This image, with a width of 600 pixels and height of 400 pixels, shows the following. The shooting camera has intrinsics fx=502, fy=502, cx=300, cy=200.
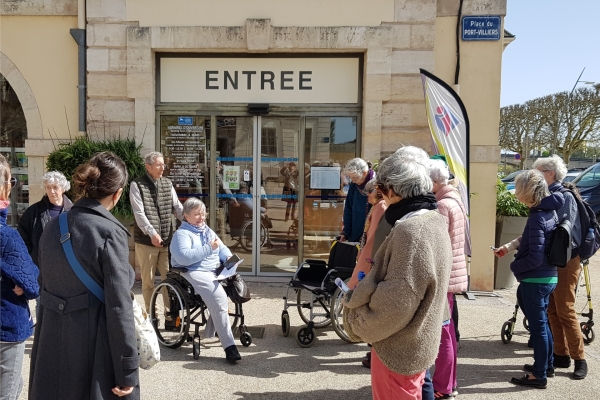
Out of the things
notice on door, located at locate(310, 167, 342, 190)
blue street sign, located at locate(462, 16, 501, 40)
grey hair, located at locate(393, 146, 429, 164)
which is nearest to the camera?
grey hair, located at locate(393, 146, 429, 164)

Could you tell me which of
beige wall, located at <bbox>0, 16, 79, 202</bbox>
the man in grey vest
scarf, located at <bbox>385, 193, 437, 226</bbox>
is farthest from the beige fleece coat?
beige wall, located at <bbox>0, 16, 79, 202</bbox>

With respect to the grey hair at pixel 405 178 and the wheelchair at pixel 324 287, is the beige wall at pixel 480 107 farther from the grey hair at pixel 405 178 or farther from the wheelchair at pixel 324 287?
the grey hair at pixel 405 178

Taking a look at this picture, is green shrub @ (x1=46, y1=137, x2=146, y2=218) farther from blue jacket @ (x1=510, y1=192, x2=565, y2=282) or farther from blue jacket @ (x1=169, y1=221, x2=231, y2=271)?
blue jacket @ (x1=510, y1=192, x2=565, y2=282)

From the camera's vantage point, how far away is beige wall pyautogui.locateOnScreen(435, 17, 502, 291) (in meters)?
7.04

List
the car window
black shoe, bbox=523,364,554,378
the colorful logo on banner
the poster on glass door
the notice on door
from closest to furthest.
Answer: black shoe, bbox=523,364,554,378, the colorful logo on banner, the notice on door, the poster on glass door, the car window

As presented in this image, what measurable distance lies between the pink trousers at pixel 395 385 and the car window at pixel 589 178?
12978 millimetres

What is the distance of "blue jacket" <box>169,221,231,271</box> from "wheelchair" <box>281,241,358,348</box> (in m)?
0.90

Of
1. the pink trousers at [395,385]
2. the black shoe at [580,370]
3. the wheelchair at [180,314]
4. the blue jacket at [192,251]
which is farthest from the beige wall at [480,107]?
the pink trousers at [395,385]

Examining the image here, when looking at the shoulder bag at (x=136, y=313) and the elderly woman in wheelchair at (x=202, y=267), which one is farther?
the elderly woman in wheelchair at (x=202, y=267)

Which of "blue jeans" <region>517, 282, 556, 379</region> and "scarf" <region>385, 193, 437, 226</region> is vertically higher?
"scarf" <region>385, 193, 437, 226</region>

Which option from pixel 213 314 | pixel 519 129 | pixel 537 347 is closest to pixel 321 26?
pixel 213 314

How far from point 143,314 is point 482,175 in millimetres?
5748

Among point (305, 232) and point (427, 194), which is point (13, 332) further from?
point (305, 232)

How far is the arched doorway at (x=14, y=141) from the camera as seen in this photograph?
7734 millimetres
